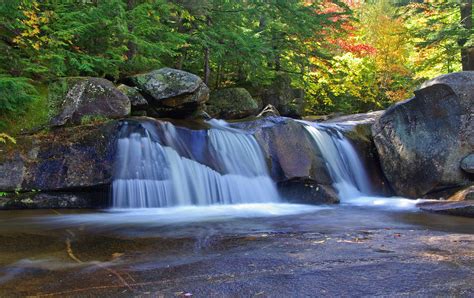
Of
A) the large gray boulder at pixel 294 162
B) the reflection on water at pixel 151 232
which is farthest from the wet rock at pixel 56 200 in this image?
the large gray boulder at pixel 294 162

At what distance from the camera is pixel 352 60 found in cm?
2038

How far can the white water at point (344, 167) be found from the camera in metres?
9.75

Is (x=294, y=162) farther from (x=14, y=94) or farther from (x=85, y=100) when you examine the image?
(x=14, y=94)

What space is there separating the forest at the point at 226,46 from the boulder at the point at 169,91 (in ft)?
1.92

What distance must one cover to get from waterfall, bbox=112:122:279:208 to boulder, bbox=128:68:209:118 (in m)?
1.35

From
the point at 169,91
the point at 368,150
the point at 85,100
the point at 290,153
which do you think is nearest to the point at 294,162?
the point at 290,153

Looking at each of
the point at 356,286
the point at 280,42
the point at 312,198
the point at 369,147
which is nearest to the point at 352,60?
the point at 280,42

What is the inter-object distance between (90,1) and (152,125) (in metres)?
3.75

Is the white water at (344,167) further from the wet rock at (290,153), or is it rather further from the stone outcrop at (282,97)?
the stone outcrop at (282,97)

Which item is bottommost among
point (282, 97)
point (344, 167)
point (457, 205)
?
point (457, 205)

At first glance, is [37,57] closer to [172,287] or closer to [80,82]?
[80,82]

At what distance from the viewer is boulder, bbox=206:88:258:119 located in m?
14.2

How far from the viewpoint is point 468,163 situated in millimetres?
8742

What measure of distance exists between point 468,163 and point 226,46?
7611 millimetres
